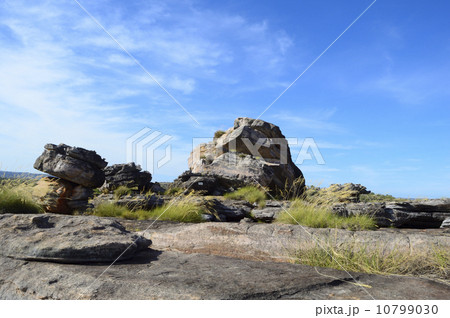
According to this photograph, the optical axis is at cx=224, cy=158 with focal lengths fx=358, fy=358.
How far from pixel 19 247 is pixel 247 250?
359 centimetres

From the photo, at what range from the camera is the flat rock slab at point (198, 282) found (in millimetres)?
3410

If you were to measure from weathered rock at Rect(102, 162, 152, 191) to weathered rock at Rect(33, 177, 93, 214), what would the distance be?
117cm

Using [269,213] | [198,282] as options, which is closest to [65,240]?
[198,282]

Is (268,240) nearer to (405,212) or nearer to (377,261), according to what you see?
(377,261)

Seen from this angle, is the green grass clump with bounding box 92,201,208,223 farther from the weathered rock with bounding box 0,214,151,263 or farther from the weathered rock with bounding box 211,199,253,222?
the weathered rock with bounding box 0,214,151,263

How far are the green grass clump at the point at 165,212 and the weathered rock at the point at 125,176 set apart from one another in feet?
13.4

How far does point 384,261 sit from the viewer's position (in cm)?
510

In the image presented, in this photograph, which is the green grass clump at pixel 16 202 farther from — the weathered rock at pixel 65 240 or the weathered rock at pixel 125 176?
the weathered rock at pixel 125 176

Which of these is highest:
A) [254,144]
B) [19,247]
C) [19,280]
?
[254,144]

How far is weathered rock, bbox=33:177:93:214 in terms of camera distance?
13172 mm

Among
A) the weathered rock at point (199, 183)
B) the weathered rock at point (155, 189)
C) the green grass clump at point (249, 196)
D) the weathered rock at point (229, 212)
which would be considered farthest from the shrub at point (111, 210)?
the green grass clump at point (249, 196)
